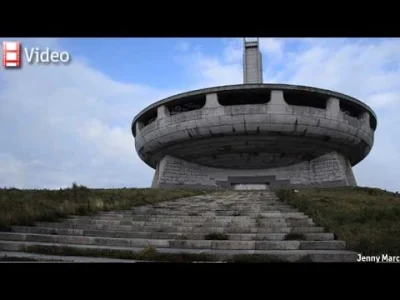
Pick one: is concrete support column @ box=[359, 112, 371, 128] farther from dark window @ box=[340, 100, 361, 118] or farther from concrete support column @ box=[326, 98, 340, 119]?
concrete support column @ box=[326, 98, 340, 119]

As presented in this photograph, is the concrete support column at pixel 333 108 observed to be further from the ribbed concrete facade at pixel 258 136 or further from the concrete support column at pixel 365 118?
the concrete support column at pixel 365 118

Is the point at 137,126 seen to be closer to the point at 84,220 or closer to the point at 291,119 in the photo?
the point at 291,119

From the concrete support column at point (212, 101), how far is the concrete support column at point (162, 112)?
129 inches

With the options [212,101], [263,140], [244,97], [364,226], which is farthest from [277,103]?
[364,226]

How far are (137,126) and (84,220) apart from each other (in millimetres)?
21209

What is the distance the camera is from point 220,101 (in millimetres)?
24719

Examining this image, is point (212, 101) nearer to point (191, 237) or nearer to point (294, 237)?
point (191, 237)

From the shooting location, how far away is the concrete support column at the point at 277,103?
74.4ft

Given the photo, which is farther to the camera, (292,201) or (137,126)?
(137,126)

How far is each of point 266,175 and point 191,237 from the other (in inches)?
811

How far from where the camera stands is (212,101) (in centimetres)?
2359

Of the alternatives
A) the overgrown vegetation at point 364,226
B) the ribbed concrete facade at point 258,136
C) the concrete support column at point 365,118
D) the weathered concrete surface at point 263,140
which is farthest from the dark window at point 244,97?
the overgrown vegetation at point 364,226

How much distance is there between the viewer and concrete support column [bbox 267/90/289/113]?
74.4 ft
